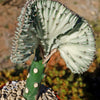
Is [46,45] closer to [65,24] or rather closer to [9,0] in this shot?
[65,24]

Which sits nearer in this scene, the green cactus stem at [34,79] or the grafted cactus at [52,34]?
the grafted cactus at [52,34]

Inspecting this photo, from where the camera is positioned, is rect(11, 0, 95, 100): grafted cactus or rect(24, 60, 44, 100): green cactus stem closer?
rect(11, 0, 95, 100): grafted cactus

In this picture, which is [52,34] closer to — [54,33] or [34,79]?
[54,33]

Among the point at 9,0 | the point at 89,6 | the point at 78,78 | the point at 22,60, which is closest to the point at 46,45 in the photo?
the point at 22,60

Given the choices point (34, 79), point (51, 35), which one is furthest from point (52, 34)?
point (34, 79)

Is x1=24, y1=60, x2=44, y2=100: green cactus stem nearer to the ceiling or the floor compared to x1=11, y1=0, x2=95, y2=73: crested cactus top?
→ nearer to the floor

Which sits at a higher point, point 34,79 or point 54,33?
point 54,33
